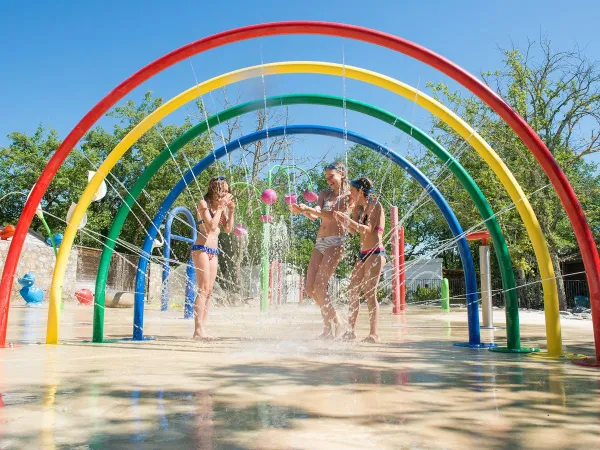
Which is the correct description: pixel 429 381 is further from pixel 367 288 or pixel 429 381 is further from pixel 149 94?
pixel 149 94

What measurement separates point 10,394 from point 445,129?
17.8 meters

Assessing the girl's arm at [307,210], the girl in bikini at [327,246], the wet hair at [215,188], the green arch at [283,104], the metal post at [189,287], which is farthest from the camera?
the metal post at [189,287]

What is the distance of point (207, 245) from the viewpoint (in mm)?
5824

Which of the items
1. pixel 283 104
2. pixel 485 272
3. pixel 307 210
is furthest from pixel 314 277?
pixel 485 272

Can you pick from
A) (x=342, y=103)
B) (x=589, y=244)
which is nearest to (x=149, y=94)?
(x=342, y=103)

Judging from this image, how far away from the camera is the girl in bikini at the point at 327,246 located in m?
5.48

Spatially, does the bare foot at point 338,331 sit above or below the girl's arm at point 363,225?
below

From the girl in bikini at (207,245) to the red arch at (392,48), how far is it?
1516 millimetres

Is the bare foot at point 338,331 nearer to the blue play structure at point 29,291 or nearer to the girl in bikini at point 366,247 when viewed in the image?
the girl in bikini at point 366,247

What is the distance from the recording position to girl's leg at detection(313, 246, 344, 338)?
5.48 meters

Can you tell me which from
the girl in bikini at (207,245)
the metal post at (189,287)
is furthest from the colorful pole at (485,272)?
the metal post at (189,287)

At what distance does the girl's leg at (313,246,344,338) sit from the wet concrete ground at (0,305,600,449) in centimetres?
103

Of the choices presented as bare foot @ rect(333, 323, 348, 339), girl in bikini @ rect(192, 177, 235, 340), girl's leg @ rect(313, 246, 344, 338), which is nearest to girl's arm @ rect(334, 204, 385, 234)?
girl's leg @ rect(313, 246, 344, 338)

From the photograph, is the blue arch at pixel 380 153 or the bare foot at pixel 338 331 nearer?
the blue arch at pixel 380 153
